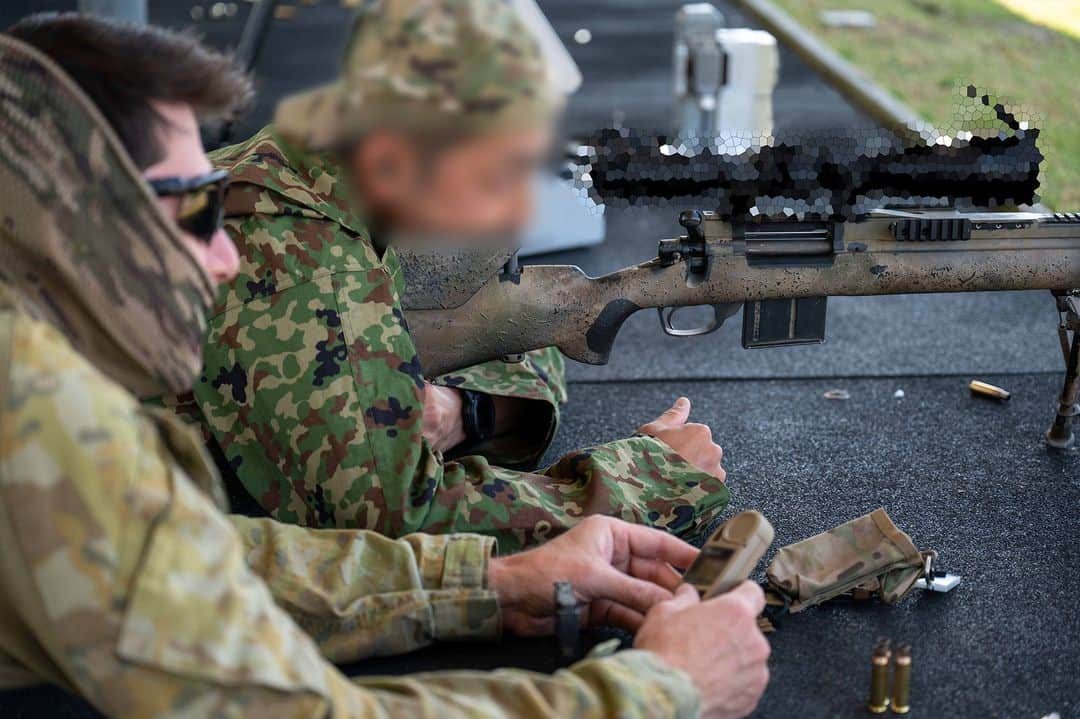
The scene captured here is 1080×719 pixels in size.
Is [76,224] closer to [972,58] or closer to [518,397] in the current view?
[518,397]

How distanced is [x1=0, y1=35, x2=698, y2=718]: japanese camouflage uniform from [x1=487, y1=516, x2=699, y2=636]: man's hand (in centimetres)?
40

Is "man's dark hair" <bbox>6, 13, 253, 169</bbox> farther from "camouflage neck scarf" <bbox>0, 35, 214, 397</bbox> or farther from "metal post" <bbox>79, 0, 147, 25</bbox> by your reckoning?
"metal post" <bbox>79, 0, 147, 25</bbox>

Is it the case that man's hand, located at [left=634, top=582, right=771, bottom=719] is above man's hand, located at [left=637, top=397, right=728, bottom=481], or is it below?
above

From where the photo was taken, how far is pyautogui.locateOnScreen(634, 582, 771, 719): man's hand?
1453 mm

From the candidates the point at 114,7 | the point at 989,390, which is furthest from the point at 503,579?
the point at 114,7

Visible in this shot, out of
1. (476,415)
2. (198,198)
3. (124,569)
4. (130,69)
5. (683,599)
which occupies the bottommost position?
(476,415)

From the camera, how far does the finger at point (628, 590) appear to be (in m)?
1.75

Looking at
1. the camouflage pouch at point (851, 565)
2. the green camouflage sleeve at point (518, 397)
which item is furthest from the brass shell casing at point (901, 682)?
the green camouflage sleeve at point (518, 397)

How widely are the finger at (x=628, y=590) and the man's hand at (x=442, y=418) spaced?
752 millimetres

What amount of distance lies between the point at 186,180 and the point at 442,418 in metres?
1.27

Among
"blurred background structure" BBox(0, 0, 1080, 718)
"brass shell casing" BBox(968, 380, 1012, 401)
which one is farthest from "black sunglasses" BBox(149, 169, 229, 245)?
"brass shell casing" BBox(968, 380, 1012, 401)

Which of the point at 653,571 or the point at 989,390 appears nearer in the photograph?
the point at 653,571

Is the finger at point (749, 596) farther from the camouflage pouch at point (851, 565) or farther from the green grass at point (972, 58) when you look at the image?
the green grass at point (972, 58)

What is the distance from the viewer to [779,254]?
250 cm
